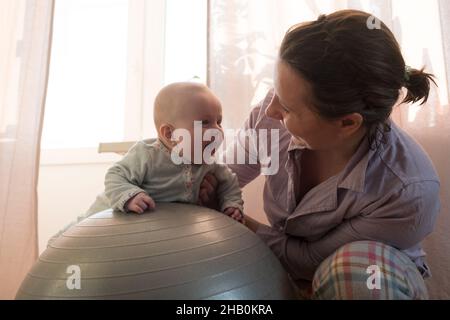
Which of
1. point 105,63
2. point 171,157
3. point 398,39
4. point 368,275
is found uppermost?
point 105,63

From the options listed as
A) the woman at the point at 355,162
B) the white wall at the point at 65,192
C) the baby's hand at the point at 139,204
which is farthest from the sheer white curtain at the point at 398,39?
the white wall at the point at 65,192

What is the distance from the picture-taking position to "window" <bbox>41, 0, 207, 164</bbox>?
1.36 m

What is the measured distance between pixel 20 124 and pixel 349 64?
3.29 ft

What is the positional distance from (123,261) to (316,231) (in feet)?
1.34

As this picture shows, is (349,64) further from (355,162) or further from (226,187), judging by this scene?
(226,187)

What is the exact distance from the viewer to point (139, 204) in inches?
25.3

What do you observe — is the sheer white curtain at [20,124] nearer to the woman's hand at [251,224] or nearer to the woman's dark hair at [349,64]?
the woman's hand at [251,224]

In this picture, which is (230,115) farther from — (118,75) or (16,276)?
(16,276)

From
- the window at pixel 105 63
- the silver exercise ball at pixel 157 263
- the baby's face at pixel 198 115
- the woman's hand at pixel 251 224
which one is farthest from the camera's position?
the window at pixel 105 63

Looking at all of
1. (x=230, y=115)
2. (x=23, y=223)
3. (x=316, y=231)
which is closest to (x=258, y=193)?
(x=230, y=115)

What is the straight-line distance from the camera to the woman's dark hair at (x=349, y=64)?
23.6 inches

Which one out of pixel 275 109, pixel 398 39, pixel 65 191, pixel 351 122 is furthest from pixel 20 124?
pixel 398 39

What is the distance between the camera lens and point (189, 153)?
0.78 metres

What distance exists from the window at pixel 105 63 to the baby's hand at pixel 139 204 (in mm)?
751
